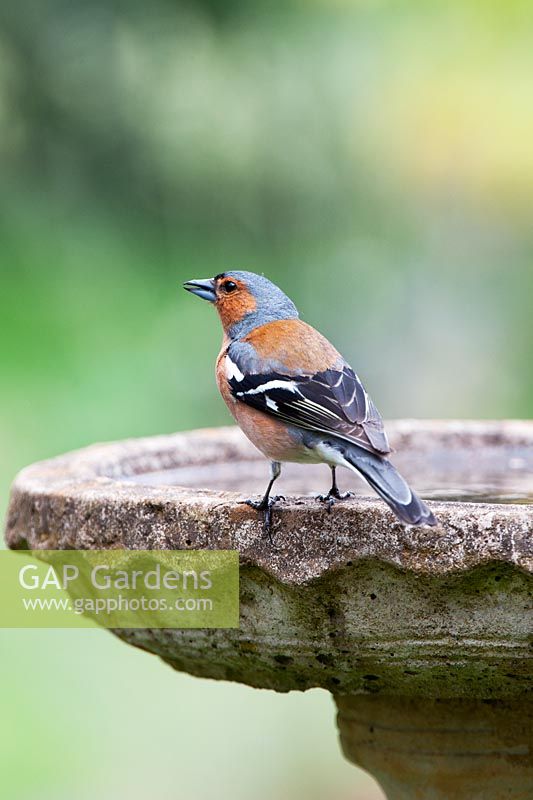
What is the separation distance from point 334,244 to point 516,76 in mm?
1352

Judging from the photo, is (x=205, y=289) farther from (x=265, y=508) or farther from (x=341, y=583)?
(x=341, y=583)

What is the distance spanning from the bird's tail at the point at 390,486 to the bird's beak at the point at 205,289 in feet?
3.16

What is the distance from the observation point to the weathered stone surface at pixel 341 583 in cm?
194

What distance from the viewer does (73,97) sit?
5312mm

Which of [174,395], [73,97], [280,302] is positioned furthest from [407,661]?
[73,97]

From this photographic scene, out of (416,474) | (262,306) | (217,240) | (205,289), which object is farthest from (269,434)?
(217,240)

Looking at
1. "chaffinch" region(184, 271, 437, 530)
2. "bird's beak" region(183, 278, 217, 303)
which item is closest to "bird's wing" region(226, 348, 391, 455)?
"chaffinch" region(184, 271, 437, 530)

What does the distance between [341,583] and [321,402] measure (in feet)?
1.47

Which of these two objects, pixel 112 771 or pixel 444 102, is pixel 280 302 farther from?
Answer: pixel 444 102

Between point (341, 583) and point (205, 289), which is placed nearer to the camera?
point (341, 583)

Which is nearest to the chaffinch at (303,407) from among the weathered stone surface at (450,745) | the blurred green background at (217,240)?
the weathered stone surface at (450,745)

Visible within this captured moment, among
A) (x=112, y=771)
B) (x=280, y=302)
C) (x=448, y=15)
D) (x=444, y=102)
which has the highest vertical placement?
(x=448, y=15)

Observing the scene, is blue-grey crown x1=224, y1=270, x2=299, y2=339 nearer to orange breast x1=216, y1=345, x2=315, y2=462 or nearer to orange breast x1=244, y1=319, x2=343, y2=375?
orange breast x1=244, y1=319, x2=343, y2=375

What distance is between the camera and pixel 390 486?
201 cm
